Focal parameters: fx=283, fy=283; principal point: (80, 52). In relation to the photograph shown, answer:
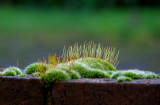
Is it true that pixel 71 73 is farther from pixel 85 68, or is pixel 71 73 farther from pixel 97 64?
pixel 97 64

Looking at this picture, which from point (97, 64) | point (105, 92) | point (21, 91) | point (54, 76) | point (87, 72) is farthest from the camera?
point (97, 64)

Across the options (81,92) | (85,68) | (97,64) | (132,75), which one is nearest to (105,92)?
(81,92)

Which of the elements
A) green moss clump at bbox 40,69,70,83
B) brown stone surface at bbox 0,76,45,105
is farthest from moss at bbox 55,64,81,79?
brown stone surface at bbox 0,76,45,105

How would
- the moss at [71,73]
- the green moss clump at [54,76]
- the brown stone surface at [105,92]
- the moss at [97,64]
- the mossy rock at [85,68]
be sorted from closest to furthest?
the brown stone surface at [105,92], the green moss clump at [54,76], the moss at [71,73], the mossy rock at [85,68], the moss at [97,64]

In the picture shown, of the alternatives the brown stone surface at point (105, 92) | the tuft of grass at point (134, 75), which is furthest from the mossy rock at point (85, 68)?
the brown stone surface at point (105, 92)

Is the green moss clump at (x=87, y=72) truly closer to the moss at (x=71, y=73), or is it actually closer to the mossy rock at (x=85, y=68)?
the mossy rock at (x=85, y=68)

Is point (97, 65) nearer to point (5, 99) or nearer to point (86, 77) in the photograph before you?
point (86, 77)
